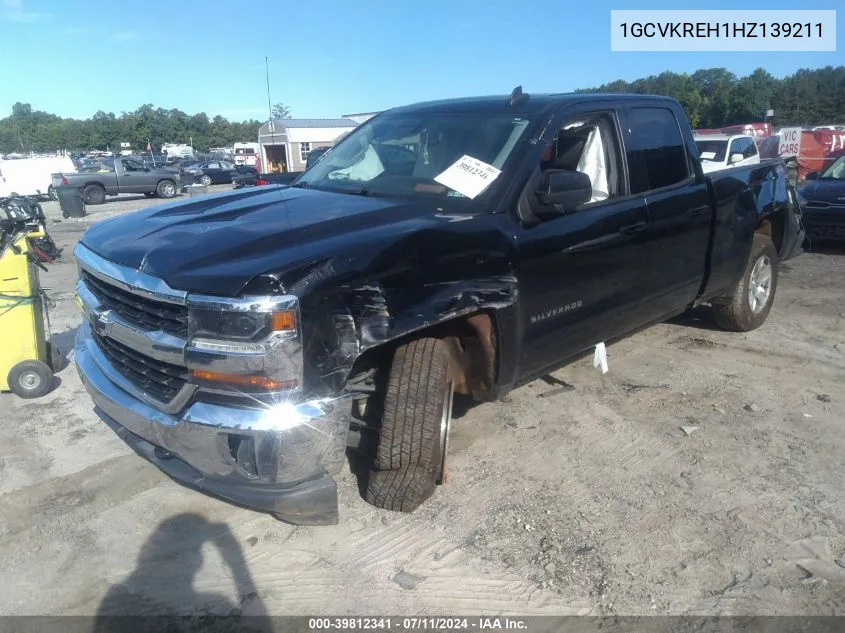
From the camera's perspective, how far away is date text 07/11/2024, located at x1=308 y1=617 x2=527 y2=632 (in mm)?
2576

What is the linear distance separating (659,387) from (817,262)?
6.38m

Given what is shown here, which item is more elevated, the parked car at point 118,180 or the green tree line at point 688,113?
the green tree line at point 688,113

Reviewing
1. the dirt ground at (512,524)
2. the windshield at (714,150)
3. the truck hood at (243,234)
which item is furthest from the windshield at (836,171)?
the truck hood at (243,234)

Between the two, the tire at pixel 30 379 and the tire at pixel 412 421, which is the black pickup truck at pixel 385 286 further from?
the tire at pixel 30 379

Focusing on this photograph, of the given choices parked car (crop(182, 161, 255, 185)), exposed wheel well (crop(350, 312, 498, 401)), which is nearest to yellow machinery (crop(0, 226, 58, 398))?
exposed wheel well (crop(350, 312, 498, 401))

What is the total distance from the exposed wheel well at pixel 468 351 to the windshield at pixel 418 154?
69cm

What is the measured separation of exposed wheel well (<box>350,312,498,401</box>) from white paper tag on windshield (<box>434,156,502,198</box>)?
0.69 metres

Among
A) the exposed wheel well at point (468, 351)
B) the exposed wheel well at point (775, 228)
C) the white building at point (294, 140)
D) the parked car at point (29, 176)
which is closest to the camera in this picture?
the exposed wheel well at point (468, 351)

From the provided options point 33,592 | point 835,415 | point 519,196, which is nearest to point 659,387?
point 835,415

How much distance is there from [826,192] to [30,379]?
427 inches

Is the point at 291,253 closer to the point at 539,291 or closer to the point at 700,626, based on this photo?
the point at 539,291

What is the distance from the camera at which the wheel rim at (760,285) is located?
19.2 feet

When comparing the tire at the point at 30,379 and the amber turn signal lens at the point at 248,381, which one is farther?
the tire at the point at 30,379

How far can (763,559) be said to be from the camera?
2930mm
